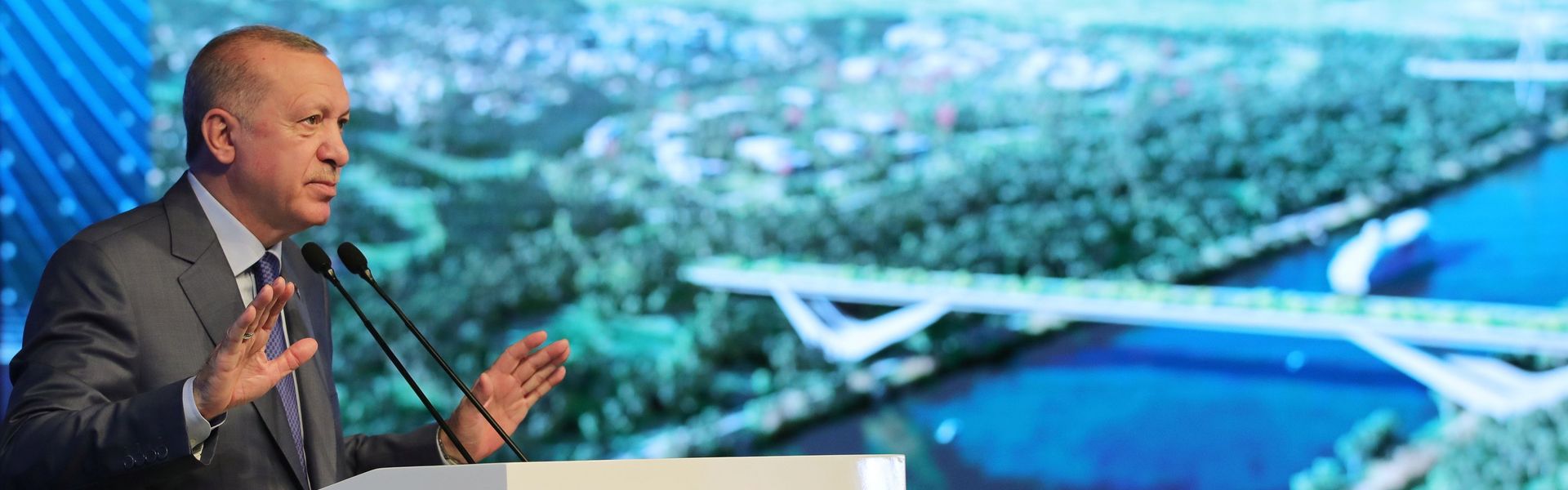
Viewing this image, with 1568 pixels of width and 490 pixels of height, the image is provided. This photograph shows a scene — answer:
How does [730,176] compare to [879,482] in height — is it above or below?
above

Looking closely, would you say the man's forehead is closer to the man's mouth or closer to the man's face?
the man's face

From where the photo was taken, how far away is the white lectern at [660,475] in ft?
3.72

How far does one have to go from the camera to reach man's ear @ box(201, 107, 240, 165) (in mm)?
1627

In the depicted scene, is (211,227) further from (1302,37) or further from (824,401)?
(1302,37)

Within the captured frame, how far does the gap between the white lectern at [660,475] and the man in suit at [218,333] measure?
0.25 m

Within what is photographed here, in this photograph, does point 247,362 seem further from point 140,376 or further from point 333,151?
point 333,151

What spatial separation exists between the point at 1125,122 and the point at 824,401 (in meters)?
1.17

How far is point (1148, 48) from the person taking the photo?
3.79 m

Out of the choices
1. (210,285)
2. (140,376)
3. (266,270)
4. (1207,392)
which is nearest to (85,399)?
(140,376)

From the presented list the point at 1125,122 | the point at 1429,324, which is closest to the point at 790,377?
the point at 1125,122

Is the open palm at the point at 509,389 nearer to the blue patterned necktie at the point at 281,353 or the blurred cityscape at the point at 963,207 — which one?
the blue patterned necktie at the point at 281,353

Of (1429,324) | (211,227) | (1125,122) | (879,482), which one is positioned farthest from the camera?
(1125,122)

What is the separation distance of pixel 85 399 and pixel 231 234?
30 centimetres

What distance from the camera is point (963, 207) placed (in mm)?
3811
